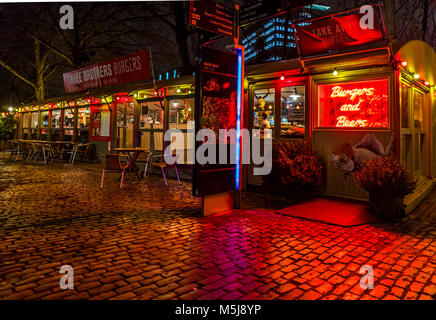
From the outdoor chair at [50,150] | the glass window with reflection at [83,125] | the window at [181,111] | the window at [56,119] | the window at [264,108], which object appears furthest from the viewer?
the window at [56,119]

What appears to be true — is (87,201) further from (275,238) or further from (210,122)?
(275,238)

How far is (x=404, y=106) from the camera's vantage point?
23.1 ft

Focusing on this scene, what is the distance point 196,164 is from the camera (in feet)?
19.1

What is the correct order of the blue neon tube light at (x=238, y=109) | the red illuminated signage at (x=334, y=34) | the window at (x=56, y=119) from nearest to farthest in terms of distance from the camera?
1. the red illuminated signage at (x=334, y=34)
2. the blue neon tube light at (x=238, y=109)
3. the window at (x=56, y=119)

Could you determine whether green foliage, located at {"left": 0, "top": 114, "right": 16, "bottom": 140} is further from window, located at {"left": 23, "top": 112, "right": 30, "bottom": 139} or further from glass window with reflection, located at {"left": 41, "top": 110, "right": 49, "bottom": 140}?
glass window with reflection, located at {"left": 41, "top": 110, "right": 49, "bottom": 140}

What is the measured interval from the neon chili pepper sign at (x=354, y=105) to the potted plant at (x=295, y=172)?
0.99m

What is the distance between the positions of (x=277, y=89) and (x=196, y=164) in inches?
148

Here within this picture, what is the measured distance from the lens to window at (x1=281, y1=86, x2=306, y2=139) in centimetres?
798

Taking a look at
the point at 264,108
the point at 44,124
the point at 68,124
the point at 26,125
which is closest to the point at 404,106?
the point at 264,108

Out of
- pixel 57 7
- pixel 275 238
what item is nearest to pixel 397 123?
pixel 275 238

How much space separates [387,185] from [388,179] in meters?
0.11

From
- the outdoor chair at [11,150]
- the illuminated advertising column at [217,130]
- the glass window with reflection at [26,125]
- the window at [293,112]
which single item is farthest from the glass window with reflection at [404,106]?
the glass window with reflection at [26,125]

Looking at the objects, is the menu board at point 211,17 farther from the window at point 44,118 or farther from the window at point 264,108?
the window at point 44,118

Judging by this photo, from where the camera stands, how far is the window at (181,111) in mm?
11242
